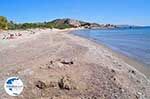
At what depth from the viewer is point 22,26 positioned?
189250mm

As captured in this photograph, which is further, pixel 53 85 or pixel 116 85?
pixel 116 85

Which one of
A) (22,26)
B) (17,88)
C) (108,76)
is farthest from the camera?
(22,26)

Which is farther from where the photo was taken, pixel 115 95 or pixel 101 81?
pixel 101 81

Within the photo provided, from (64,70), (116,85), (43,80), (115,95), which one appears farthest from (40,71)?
(115,95)

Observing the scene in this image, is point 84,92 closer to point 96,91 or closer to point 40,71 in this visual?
point 96,91

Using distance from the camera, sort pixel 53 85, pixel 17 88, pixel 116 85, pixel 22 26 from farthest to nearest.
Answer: pixel 22 26
pixel 116 85
pixel 53 85
pixel 17 88

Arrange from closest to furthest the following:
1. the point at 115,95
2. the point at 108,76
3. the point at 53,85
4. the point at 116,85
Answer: the point at 115,95, the point at 53,85, the point at 116,85, the point at 108,76

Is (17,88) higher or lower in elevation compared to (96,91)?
higher

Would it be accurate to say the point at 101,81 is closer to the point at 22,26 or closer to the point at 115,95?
the point at 115,95

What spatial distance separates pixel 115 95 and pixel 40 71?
14.3 feet

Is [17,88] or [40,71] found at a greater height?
[17,88]

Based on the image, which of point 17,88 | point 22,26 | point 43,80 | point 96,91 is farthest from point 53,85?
point 22,26

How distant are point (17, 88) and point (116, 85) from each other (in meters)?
5.57

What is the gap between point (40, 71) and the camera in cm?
1303
